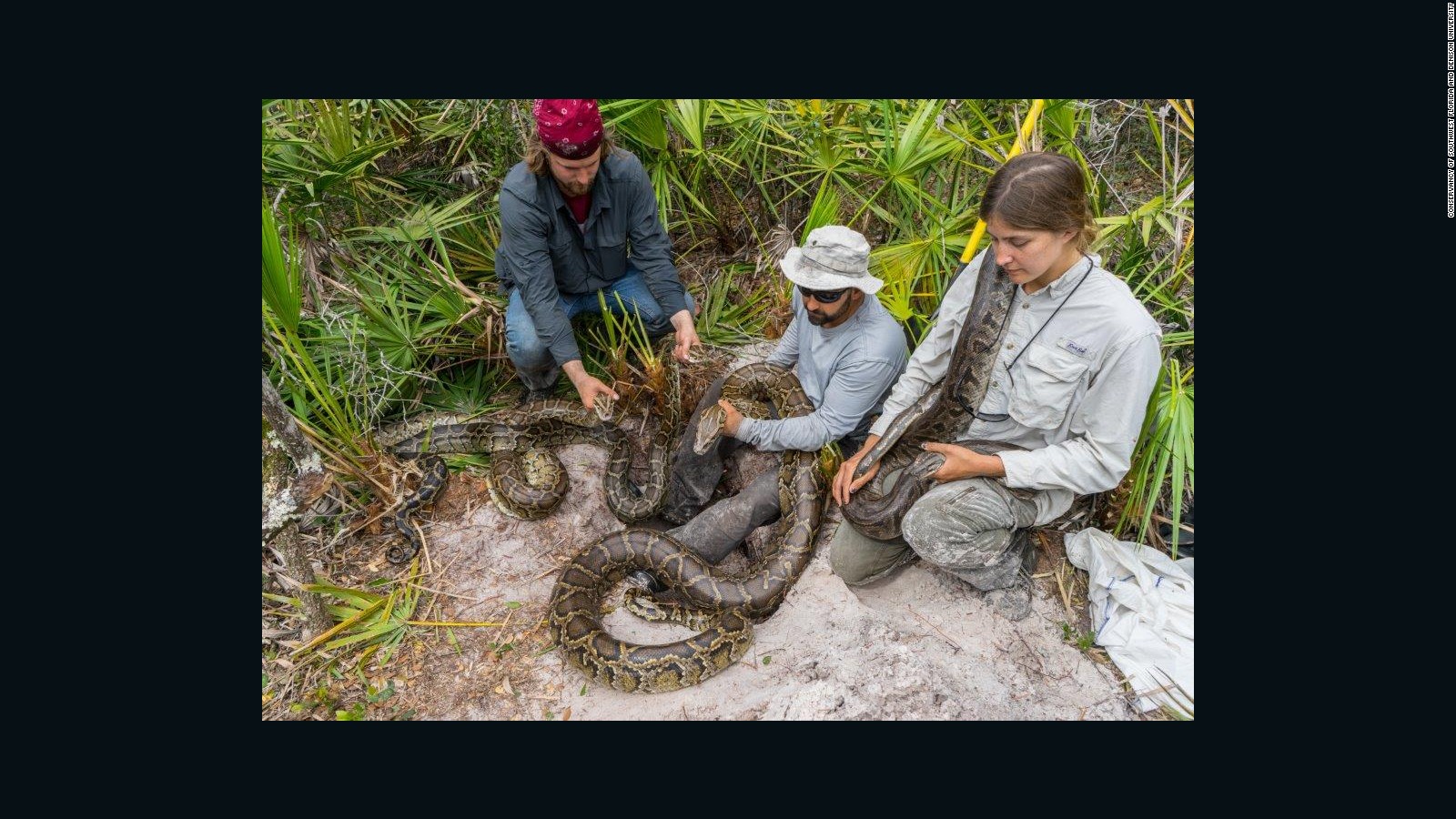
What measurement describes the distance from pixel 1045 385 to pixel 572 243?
3688 mm

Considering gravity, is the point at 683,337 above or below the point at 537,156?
below

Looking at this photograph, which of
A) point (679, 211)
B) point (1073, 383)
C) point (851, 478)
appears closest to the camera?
point (1073, 383)

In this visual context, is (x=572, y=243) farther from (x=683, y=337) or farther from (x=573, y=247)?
(x=683, y=337)

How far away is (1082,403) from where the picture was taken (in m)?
4.03

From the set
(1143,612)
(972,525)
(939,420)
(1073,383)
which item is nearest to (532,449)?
(939,420)

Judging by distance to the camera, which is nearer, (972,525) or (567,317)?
(972,525)

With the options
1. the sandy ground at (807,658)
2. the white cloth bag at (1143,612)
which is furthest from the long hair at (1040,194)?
the sandy ground at (807,658)

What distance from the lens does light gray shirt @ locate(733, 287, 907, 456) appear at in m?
5.02

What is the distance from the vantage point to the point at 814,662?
14.8ft

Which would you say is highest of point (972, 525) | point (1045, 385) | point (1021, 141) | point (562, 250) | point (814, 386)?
point (1021, 141)

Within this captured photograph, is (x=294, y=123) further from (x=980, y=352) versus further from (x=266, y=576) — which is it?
(x=980, y=352)

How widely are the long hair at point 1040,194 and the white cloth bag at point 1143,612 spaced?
208 cm

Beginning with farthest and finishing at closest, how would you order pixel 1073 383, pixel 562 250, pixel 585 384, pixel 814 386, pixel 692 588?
1. pixel 562 250
2. pixel 585 384
3. pixel 814 386
4. pixel 692 588
5. pixel 1073 383

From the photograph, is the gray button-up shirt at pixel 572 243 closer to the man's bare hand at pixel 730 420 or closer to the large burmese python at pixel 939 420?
the man's bare hand at pixel 730 420
